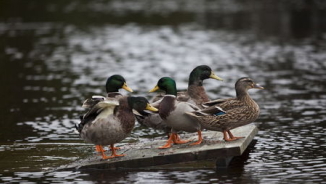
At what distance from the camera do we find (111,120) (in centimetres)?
1146

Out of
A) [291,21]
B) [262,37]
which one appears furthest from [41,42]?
[291,21]

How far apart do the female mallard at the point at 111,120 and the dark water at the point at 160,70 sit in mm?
557

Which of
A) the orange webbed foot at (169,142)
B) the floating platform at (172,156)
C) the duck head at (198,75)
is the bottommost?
the floating platform at (172,156)

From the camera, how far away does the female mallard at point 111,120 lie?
11.4 m

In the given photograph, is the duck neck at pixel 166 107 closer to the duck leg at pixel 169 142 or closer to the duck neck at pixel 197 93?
the duck leg at pixel 169 142

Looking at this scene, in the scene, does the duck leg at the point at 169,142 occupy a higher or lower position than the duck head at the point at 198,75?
lower

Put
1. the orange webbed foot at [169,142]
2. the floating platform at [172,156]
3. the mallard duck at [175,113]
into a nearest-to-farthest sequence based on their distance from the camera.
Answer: the floating platform at [172,156] < the mallard duck at [175,113] < the orange webbed foot at [169,142]

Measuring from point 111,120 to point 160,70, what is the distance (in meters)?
13.9

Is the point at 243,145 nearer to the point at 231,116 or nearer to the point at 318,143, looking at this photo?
the point at 231,116

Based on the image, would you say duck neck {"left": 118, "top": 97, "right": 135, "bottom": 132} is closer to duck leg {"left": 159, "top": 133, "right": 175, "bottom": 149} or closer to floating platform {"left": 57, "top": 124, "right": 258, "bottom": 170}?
floating platform {"left": 57, "top": 124, "right": 258, "bottom": 170}

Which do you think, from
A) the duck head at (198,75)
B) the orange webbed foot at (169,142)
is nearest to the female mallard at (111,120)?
the orange webbed foot at (169,142)

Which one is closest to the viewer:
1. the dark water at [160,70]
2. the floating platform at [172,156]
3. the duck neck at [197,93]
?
the floating platform at [172,156]

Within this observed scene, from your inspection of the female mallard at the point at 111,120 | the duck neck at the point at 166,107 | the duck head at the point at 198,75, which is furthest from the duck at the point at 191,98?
the female mallard at the point at 111,120

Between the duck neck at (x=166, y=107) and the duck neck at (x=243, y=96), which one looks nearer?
Result: the duck neck at (x=166, y=107)
